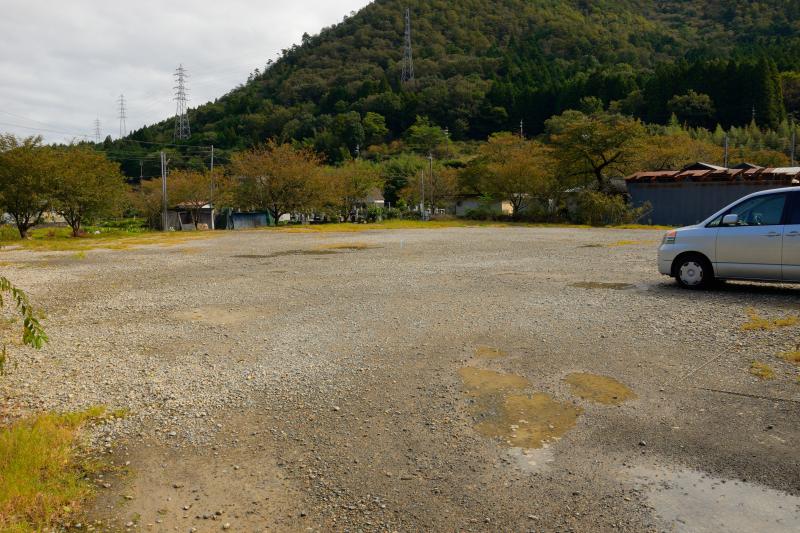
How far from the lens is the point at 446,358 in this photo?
5359mm

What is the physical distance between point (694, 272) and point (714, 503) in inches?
261

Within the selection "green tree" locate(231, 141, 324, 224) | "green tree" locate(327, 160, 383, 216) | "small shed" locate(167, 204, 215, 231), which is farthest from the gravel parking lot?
"small shed" locate(167, 204, 215, 231)

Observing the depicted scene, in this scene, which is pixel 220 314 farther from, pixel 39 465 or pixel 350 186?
pixel 350 186

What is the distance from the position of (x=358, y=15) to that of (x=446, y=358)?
151m

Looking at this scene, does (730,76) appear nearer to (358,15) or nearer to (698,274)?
(698,274)

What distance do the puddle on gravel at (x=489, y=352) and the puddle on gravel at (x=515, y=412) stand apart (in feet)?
1.85

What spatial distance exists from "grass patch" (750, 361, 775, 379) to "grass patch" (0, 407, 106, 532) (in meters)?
5.06

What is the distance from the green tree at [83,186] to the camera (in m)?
30.0

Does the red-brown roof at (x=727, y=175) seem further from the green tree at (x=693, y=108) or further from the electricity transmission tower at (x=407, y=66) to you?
the electricity transmission tower at (x=407, y=66)

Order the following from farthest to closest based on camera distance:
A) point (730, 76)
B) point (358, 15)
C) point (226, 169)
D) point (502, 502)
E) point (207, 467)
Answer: point (358, 15)
point (730, 76)
point (226, 169)
point (207, 467)
point (502, 502)

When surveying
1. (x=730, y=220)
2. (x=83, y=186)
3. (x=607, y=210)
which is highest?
(x=83, y=186)

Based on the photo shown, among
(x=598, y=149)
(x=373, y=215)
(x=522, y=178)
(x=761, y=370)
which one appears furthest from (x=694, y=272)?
(x=373, y=215)

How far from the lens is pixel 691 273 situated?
28.5 feet

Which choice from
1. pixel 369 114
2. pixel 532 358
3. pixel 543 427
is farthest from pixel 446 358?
pixel 369 114
